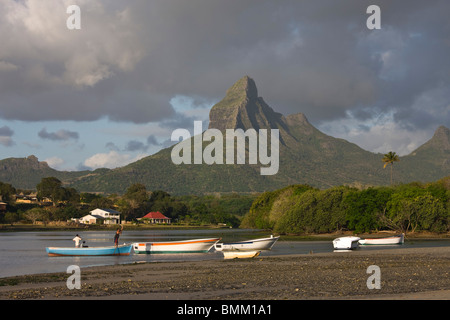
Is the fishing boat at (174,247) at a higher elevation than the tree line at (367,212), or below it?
below

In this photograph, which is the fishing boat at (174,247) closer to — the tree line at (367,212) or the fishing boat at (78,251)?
the fishing boat at (78,251)

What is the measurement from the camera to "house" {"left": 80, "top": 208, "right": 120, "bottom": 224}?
177 meters

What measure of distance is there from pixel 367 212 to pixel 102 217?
105 meters

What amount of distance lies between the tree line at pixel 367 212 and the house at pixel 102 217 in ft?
281

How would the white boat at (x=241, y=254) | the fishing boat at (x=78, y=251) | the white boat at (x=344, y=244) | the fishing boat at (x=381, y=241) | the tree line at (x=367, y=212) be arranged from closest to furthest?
the white boat at (x=241, y=254) < the fishing boat at (x=78, y=251) < the white boat at (x=344, y=244) < the fishing boat at (x=381, y=241) < the tree line at (x=367, y=212)

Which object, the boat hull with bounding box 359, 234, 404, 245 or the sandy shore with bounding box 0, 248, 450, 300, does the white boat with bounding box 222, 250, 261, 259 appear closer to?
the sandy shore with bounding box 0, 248, 450, 300

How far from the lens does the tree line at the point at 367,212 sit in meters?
102

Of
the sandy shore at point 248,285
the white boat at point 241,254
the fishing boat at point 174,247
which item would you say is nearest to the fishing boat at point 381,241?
the fishing boat at point 174,247

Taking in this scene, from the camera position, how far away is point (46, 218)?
163 meters

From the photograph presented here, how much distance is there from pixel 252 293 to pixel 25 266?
28.4 metres

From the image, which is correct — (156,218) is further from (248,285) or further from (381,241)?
(248,285)

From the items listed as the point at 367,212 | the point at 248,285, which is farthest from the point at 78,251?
the point at 367,212
